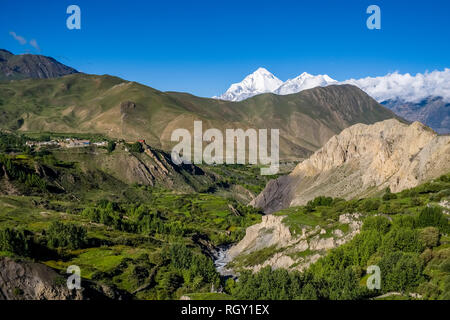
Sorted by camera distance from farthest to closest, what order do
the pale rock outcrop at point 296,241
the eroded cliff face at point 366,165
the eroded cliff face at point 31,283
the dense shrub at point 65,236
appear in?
the eroded cliff face at point 366,165, the dense shrub at point 65,236, the pale rock outcrop at point 296,241, the eroded cliff face at point 31,283

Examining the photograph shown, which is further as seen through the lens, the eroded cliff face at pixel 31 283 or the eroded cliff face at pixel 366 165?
the eroded cliff face at pixel 366 165

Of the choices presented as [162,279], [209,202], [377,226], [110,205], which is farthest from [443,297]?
[209,202]

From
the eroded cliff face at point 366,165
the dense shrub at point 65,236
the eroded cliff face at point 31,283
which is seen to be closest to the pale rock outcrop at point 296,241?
the eroded cliff face at point 366,165

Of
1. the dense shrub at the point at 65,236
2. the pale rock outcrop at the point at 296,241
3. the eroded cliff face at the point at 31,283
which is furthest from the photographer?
the dense shrub at the point at 65,236

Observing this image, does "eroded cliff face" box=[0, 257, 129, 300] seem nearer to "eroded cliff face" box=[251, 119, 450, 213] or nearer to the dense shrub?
the dense shrub

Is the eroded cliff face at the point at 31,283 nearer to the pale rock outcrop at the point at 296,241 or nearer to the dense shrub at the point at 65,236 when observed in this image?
the dense shrub at the point at 65,236

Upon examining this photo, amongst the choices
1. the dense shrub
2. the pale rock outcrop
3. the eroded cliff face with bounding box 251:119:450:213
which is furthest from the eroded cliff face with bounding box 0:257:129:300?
the eroded cliff face with bounding box 251:119:450:213
